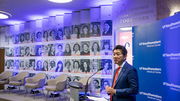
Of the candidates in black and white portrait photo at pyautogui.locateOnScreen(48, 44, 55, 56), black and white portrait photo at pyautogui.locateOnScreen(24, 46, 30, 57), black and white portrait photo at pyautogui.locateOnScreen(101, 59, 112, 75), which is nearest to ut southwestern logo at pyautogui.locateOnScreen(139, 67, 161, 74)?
black and white portrait photo at pyautogui.locateOnScreen(101, 59, 112, 75)

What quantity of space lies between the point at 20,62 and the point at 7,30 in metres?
2.25

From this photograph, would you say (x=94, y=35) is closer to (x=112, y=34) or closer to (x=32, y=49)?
(x=112, y=34)

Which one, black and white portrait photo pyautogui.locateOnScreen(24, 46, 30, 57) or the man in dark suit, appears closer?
the man in dark suit

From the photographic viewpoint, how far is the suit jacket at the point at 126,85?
1888mm

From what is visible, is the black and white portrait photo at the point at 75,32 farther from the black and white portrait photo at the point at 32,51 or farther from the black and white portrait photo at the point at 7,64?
the black and white portrait photo at the point at 7,64

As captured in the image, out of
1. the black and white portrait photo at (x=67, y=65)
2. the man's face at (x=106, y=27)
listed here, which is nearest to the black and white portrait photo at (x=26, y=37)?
the black and white portrait photo at (x=67, y=65)

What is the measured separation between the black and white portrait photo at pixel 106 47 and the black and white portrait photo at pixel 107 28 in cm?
30

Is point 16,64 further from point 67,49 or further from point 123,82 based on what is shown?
point 123,82

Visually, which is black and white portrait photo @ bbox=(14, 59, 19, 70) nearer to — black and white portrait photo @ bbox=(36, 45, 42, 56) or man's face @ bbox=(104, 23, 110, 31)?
black and white portrait photo @ bbox=(36, 45, 42, 56)

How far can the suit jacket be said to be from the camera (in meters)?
1.89

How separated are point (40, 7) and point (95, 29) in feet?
7.61

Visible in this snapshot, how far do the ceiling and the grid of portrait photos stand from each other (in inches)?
28.5

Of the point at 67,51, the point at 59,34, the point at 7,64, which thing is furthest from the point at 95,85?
the point at 7,64

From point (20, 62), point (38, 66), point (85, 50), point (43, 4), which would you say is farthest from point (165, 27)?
point (20, 62)
